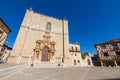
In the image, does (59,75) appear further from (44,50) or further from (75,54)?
(75,54)

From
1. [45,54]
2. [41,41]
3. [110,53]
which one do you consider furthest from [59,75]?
[110,53]

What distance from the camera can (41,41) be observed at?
1781 cm

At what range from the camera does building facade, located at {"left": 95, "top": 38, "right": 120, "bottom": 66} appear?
24264 mm

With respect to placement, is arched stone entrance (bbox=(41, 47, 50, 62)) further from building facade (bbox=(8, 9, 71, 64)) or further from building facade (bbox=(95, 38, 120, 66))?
building facade (bbox=(95, 38, 120, 66))

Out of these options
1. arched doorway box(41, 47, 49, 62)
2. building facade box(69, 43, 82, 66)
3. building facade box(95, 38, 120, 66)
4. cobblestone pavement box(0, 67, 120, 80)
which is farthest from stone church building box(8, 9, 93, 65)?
building facade box(95, 38, 120, 66)

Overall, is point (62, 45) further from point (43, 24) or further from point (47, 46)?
point (43, 24)

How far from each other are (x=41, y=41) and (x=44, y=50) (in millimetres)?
2068

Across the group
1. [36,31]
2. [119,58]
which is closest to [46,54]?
[36,31]

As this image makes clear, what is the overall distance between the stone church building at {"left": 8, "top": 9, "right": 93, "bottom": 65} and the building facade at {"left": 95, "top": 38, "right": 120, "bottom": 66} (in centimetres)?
1314

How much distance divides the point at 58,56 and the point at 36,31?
7.34 metres

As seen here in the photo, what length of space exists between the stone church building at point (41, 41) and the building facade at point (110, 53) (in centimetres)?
1314

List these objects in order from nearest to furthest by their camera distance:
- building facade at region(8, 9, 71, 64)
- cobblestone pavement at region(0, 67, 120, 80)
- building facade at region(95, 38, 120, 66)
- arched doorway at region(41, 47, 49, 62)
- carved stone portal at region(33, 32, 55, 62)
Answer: cobblestone pavement at region(0, 67, 120, 80), building facade at region(8, 9, 71, 64), carved stone portal at region(33, 32, 55, 62), arched doorway at region(41, 47, 49, 62), building facade at region(95, 38, 120, 66)

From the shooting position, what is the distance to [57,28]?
69.5 feet

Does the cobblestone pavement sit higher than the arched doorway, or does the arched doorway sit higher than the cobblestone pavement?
the arched doorway
